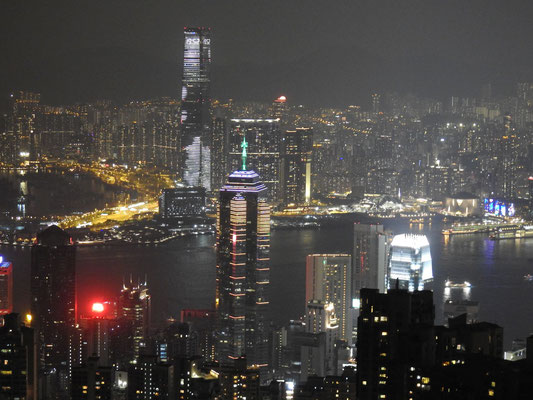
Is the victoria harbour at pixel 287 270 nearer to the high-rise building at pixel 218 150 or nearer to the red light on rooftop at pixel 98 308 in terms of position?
the red light on rooftop at pixel 98 308

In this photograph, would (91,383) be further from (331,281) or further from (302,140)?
(302,140)

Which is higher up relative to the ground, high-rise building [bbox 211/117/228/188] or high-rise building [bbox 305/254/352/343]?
high-rise building [bbox 211/117/228/188]

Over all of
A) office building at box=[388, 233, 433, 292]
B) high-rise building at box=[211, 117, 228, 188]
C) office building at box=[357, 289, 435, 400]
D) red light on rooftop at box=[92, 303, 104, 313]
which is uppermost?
high-rise building at box=[211, 117, 228, 188]

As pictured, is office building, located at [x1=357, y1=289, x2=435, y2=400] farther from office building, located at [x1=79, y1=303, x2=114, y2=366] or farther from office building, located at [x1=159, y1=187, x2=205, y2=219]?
office building, located at [x1=159, y1=187, x2=205, y2=219]

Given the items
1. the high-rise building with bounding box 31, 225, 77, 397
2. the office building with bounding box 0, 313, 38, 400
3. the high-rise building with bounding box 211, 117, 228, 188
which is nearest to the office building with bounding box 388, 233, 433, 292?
the high-rise building with bounding box 31, 225, 77, 397

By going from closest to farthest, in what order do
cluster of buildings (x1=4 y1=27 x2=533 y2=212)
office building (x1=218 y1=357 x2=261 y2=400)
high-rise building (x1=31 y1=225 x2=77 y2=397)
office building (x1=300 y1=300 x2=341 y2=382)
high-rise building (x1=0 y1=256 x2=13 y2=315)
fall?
office building (x1=218 y1=357 x2=261 y2=400) < high-rise building (x1=31 y1=225 x2=77 y2=397) < office building (x1=300 y1=300 x2=341 y2=382) < high-rise building (x1=0 y1=256 x2=13 y2=315) < cluster of buildings (x1=4 y1=27 x2=533 y2=212)

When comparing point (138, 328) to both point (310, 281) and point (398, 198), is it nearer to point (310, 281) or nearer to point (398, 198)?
point (310, 281)

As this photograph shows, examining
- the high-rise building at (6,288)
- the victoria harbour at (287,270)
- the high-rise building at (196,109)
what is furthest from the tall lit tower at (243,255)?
the high-rise building at (196,109)

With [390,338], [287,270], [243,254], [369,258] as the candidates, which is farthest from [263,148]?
[390,338]
